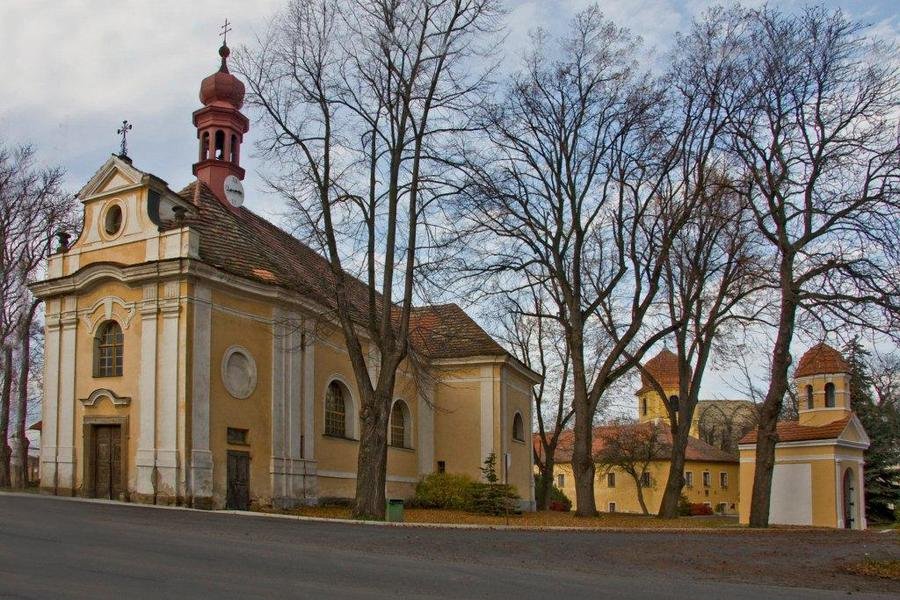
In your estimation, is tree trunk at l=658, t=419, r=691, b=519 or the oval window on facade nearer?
the oval window on facade

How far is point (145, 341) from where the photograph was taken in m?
22.6

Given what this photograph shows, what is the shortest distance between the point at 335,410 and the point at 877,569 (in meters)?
18.9

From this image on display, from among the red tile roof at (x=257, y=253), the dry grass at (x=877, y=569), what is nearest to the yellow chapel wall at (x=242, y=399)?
the red tile roof at (x=257, y=253)

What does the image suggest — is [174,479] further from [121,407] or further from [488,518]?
[488,518]

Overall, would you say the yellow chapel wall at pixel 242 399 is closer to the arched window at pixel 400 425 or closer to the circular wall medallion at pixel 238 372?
the circular wall medallion at pixel 238 372

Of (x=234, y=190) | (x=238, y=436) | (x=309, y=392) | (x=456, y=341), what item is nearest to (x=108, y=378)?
(x=238, y=436)

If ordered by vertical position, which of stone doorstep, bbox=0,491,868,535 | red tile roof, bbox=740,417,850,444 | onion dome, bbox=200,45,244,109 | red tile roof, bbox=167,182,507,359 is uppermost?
onion dome, bbox=200,45,244,109

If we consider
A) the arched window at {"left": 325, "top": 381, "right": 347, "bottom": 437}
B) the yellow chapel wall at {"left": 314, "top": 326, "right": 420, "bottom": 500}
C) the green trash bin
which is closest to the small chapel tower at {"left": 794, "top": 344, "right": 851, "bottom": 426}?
the yellow chapel wall at {"left": 314, "top": 326, "right": 420, "bottom": 500}

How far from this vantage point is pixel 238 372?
23891 mm

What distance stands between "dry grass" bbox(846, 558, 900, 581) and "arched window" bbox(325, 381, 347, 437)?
17.6m

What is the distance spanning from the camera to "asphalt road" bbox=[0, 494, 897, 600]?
8711mm

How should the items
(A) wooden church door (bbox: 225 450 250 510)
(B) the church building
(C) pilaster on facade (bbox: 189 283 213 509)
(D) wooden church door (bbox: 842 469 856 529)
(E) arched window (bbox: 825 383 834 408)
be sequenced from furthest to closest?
(E) arched window (bbox: 825 383 834 408), (D) wooden church door (bbox: 842 469 856 529), (A) wooden church door (bbox: 225 450 250 510), (B) the church building, (C) pilaster on facade (bbox: 189 283 213 509)

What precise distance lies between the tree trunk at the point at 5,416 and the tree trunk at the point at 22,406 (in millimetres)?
363

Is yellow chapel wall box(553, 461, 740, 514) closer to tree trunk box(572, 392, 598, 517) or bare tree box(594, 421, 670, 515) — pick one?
bare tree box(594, 421, 670, 515)
